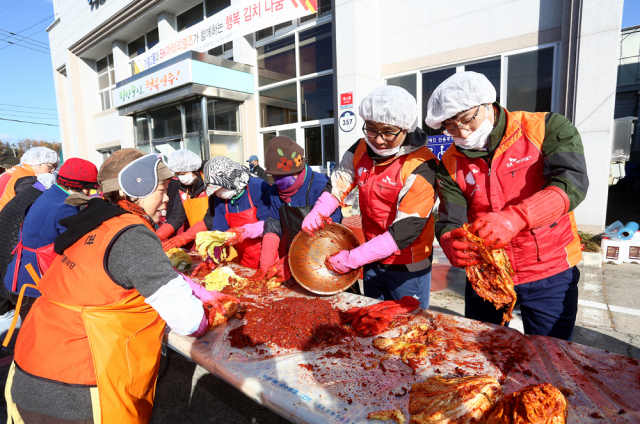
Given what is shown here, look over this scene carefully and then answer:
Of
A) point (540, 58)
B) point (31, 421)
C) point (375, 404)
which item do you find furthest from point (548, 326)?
point (540, 58)

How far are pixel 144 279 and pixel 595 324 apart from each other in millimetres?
4648

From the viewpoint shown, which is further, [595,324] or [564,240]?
[595,324]

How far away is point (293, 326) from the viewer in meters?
2.07

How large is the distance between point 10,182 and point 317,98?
7.36 metres

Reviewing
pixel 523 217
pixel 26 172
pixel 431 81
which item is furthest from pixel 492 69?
pixel 26 172

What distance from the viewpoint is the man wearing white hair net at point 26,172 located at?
4098 millimetres

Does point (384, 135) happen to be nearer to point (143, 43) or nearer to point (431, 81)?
point (431, 81)

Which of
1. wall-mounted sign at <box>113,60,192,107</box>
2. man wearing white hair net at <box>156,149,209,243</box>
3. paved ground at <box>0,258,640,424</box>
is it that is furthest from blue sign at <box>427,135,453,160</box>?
wall-mounted sign at <box>113,60,192,107</box>

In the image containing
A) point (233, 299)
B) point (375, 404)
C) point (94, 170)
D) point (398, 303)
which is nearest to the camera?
point (375, 404)

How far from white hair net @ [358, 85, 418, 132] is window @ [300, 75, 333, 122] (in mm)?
7489

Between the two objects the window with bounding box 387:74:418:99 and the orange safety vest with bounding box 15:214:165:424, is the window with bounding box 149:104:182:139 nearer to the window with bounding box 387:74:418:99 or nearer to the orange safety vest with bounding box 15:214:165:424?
the window with bounding box 387:74:418:99

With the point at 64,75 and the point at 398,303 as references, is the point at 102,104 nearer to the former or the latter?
the point at 64,75

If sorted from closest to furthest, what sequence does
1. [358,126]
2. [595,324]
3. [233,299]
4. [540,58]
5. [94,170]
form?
1. [233,299]
2. [94,170]
3. [595,324]
4. [540,58]
5. [358,126]

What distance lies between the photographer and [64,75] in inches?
810
